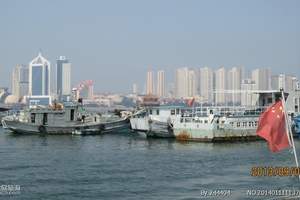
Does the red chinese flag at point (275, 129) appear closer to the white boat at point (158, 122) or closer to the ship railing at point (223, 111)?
the ship railing at point (223, 111)

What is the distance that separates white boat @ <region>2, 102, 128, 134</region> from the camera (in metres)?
55.0

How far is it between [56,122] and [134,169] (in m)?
28.6

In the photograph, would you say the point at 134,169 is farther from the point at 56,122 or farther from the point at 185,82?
the point at 185,82

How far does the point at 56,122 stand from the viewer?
55.8m

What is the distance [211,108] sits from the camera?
47.1 meters

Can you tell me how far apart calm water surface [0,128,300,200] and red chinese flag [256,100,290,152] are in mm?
6794

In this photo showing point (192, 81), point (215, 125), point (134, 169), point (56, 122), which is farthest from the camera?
point (192, 81)

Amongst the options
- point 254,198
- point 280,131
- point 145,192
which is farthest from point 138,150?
point 280,131

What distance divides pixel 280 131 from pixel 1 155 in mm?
25392

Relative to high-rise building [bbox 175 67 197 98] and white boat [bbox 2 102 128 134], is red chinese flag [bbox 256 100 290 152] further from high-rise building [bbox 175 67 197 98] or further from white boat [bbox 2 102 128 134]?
high-rise building [bbox 175 67 197 98]

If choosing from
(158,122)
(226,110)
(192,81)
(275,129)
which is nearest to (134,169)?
(275,129)

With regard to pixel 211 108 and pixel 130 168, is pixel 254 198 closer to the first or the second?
pixel 130 168

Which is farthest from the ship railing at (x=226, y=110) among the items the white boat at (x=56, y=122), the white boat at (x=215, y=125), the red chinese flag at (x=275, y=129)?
the red chinese flag at (x=275, y=129)

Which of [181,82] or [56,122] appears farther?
[181,82]
